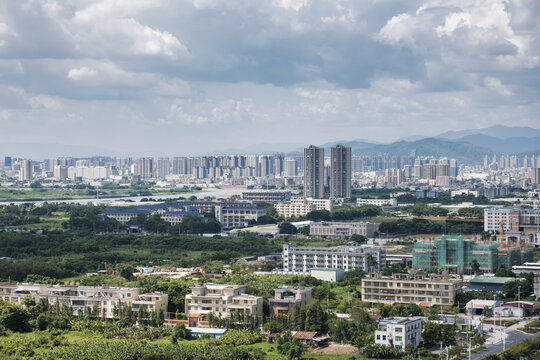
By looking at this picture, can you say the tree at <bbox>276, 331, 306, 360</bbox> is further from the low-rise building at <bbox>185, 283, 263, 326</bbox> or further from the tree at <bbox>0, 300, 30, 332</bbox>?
the tree at <bbox>0, 300, 30, 332</bbox>

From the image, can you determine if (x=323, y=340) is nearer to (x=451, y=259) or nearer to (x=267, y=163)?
(x=451, y=259)

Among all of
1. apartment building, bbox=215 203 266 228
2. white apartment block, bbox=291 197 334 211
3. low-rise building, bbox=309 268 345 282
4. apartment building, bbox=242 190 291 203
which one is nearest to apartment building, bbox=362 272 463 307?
low-rise building, bbox=309 268 345 282

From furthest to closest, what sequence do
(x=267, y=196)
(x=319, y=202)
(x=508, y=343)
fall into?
(x=267, y=196), (x=319, y=202), (x=508, y=343)

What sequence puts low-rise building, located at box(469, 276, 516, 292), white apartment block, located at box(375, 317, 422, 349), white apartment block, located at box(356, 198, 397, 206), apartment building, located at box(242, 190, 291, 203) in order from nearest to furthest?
white apartment block, located at box(375, 317, 422, 349), low-rise building, located at box(469, 276, 516, 292), white apartment block, located at box(356, 198, 397, 206), apartment building, located at box(242, 190, 291, 203)

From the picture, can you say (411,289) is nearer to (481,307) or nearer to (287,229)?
(481,307)

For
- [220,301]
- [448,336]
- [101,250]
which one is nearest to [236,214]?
[101,250]

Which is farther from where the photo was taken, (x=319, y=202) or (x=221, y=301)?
(x=319, y=202)
